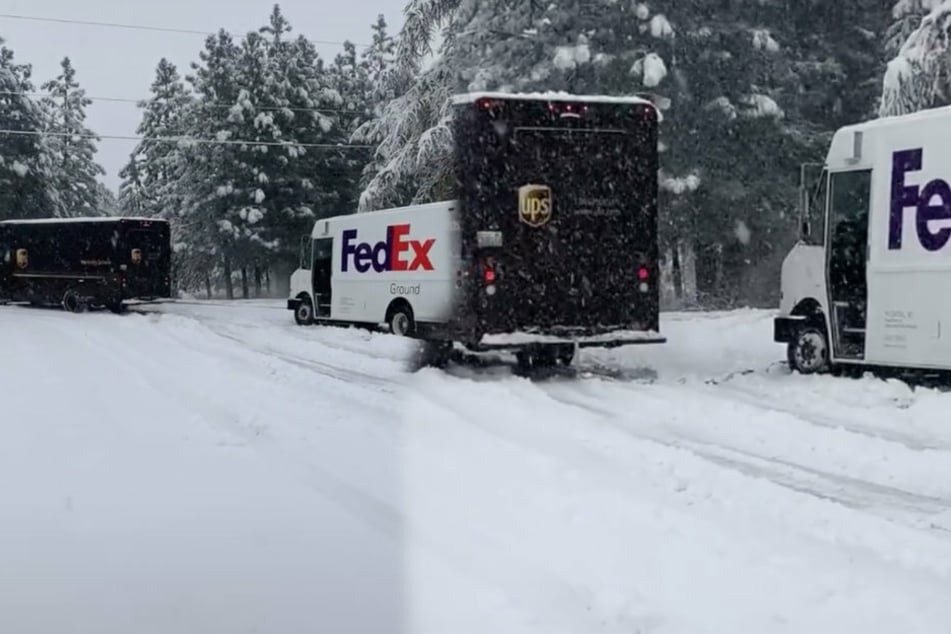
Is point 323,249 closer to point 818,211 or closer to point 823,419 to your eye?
point 818,211

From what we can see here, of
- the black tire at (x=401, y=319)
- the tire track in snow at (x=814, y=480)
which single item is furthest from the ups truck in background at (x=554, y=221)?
the black tire at (x=401, y=319)

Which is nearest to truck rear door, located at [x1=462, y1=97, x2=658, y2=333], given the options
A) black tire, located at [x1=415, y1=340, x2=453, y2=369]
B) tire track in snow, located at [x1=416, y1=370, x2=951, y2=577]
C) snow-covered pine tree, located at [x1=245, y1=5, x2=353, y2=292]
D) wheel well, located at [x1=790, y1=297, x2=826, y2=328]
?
wheel well, located at [x1=790, y1=297, x2=826, y2=328]

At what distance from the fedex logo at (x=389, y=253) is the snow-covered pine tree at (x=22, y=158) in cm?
3238

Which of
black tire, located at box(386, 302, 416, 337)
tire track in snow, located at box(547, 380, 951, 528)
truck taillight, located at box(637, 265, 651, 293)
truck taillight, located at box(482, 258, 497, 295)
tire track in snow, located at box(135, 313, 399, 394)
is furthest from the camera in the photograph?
black tire, located at box(386, 302, 416, 337)

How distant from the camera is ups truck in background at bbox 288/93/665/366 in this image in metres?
12.3

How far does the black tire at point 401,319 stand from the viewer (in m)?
17.9

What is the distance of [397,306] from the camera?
1853cm

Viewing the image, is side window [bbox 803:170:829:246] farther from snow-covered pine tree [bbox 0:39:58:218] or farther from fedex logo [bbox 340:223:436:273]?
snow-covered pine tree [bbox 0:39:58:218]

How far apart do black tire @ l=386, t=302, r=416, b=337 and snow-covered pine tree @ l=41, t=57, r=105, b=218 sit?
47.5m

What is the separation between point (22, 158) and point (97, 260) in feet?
69.6

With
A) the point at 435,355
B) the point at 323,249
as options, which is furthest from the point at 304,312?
the point at 435,355

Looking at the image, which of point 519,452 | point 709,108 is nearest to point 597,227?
point 519,452

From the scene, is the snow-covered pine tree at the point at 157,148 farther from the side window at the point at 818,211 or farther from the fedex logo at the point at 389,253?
the side window at the point at 818,211

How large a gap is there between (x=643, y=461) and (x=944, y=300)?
5.55 meters
